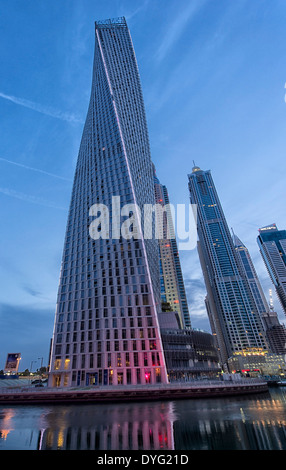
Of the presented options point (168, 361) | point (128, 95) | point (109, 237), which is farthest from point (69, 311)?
point (128, 95)

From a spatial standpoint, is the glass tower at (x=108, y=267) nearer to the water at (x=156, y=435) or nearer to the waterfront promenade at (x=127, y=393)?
the waterfront promenade at (x=127, y=393)

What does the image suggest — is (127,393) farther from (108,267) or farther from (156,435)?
(108,267)

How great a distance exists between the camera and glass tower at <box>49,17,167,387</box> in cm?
7400

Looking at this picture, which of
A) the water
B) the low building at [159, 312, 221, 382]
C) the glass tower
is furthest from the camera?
the low building at [159, 312, 221, 382]

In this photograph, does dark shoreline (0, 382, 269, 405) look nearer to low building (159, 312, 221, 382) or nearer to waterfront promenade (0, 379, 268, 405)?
waterfront promenade (0, 379, 268, 405)

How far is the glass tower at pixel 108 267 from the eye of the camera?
74000 mm

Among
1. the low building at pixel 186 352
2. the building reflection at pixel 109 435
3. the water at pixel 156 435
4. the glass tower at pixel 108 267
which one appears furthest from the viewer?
the low building at pixel 186 352

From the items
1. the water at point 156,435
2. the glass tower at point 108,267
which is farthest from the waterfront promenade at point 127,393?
the water at point 156,435

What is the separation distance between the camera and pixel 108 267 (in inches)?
3477

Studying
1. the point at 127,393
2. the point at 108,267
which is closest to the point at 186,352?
the point at 108,267

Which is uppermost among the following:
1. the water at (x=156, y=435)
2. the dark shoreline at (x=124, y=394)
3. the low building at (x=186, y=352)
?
the low building at (x=186, y=352)

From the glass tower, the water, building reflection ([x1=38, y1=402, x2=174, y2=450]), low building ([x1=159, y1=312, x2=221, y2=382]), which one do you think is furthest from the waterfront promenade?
low building ([x1=159, y1=312, x2=221, y2=382])

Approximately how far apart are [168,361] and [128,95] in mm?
132653
